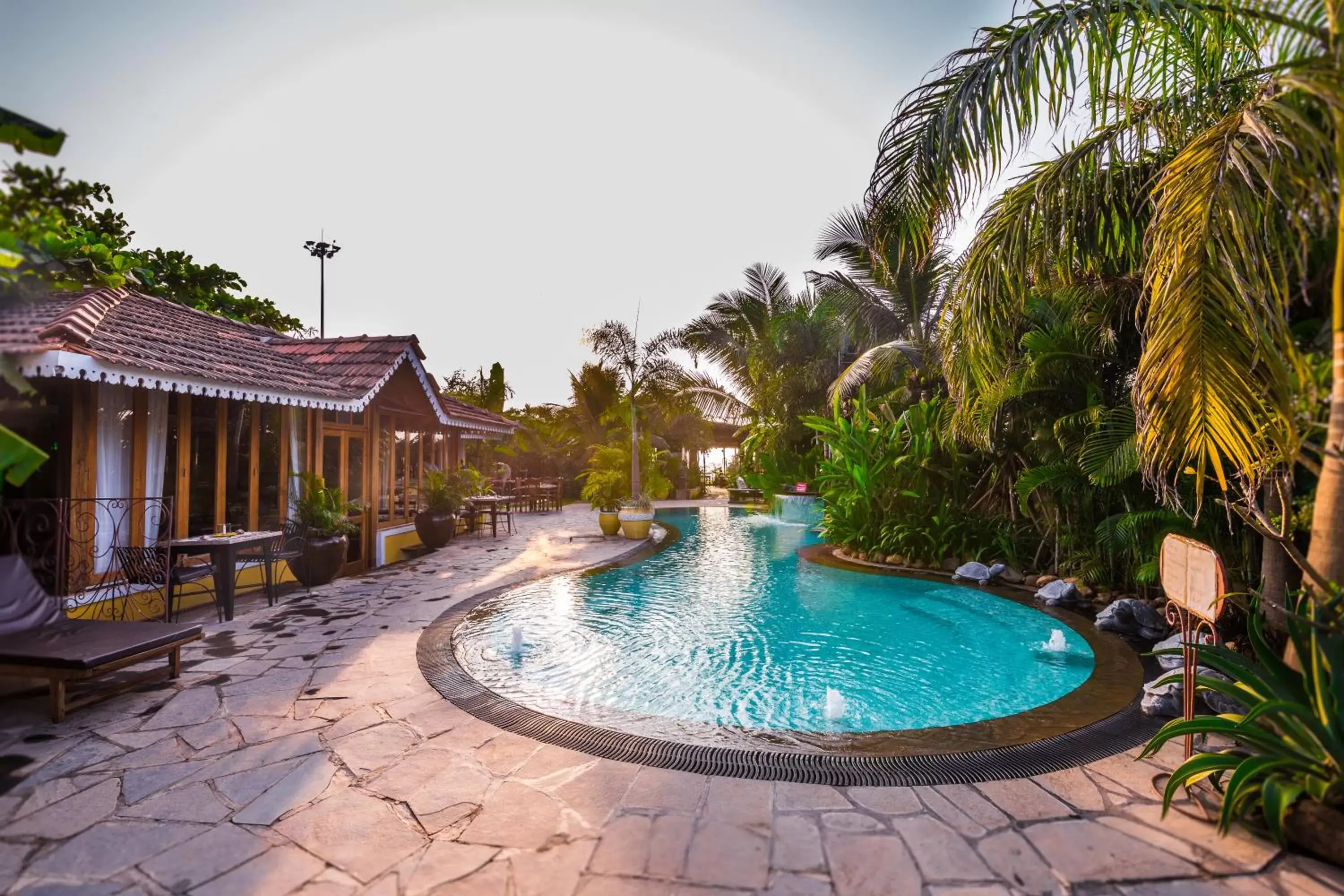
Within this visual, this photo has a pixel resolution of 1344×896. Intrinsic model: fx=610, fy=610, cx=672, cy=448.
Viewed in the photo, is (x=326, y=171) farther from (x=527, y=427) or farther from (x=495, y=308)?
(x=527, y=427)

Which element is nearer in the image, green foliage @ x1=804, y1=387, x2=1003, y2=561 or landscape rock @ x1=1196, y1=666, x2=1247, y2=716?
landscape rock @ x1=1196, y1=666, x2=1247, y2=716

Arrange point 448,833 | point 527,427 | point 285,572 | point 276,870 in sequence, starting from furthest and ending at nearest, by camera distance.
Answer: point 527,427 < point 285,572 < point 448,833 < point 276,870

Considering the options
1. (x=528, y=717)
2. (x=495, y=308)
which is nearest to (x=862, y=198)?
(x=528, y=717)

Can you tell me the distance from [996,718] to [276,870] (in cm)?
429

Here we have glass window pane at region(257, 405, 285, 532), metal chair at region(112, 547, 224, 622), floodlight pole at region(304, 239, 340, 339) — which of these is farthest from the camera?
floodlight pole at region(304, 239, 340, 339)

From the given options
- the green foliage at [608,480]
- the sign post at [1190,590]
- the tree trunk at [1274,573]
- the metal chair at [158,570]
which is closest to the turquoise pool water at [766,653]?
the tree trunk at [1274,573]

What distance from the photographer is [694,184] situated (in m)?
11.5

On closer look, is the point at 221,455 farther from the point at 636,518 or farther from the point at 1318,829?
the point at 1318,829

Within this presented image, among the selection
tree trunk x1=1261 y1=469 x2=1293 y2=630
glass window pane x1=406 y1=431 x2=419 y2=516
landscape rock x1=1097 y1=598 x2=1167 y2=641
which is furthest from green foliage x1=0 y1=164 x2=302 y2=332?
landscape rock x1=1097 y1=598 x2=1167 y2=641

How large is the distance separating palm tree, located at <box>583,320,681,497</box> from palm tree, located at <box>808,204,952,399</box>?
15.8 feet

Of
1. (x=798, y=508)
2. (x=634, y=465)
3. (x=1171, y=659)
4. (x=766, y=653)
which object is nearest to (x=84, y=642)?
(x=766, y=653)

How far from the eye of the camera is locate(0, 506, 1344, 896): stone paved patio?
7.80ft

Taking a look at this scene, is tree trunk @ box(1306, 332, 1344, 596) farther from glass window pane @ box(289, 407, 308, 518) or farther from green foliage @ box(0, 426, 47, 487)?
glass window pane @ box(289, 407, 308, 518)

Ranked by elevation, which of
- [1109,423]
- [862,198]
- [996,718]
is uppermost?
[862,198]
